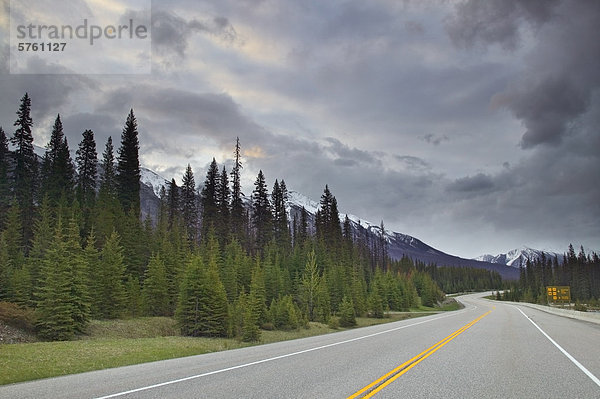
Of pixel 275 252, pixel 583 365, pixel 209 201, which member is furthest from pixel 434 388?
pixel 209 201

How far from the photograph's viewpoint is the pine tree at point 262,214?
79.4m

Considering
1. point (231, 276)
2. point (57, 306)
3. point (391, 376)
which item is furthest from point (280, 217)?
point (391, 376)

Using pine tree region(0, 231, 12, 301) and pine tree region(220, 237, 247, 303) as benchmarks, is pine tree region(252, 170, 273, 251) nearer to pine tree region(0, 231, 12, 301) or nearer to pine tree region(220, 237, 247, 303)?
pine tree region(220, 237, 247, 303)

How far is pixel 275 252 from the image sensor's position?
226 feet

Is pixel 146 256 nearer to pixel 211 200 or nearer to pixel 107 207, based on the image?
pixel 107 207

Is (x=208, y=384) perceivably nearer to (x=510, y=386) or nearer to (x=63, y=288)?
(x=510, y=386)

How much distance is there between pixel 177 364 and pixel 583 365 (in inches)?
508

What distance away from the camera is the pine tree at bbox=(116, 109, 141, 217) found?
66.8 meters

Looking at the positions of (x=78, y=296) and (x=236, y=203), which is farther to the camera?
(x=236, y=203)

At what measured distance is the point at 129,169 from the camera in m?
70.6

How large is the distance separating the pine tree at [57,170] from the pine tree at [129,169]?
730 centimetres

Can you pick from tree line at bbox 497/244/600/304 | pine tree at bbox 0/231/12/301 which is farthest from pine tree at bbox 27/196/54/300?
tree line at bbox 497/244/600/304

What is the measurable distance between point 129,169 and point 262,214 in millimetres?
25835

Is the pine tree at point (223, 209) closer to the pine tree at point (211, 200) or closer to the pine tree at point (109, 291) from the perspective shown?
the pine tree at point (211, 200)
